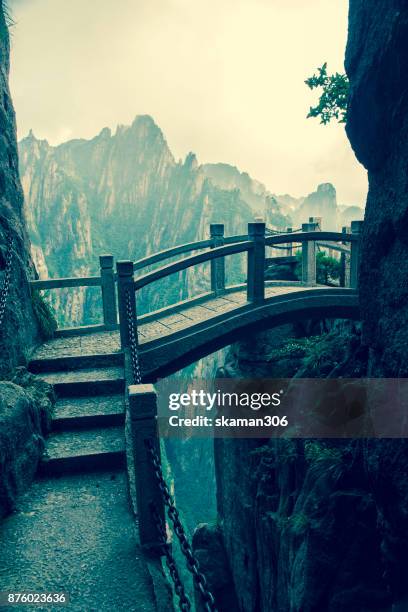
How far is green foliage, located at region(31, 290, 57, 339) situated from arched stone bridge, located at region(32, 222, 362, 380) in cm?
17

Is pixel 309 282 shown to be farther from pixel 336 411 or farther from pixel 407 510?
pixel 407 510

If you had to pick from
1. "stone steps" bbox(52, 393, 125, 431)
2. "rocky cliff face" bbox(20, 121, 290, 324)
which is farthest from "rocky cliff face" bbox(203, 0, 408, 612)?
"rocky cliff face" bbox(20, 121, 290, 324)

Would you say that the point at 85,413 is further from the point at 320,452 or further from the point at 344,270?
the point at 344,270

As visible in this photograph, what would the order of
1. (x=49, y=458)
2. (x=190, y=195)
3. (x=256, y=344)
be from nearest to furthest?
1. (x=49, y=458)
2. (x=256, y=344)
3. (x=190, y=195)

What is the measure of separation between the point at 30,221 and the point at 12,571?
308 feet

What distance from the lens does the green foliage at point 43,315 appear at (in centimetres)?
793

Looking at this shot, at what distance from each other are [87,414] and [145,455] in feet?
7.48

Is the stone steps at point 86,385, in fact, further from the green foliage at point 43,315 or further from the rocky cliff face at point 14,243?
the green foliage at point 43,315

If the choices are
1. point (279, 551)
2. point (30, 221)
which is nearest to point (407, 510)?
point (279, 551)

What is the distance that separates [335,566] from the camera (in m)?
4.75

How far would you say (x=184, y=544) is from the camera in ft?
9.34

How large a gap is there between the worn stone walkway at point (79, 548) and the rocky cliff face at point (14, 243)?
2.03 meters

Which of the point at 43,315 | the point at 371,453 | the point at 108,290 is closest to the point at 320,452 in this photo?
the point at 371,453

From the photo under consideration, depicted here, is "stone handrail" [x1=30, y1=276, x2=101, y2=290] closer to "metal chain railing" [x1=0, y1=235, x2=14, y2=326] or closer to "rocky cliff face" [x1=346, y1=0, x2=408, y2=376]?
"metal chain railing" [x1=0, y1=235, x2=14, y2=326]
